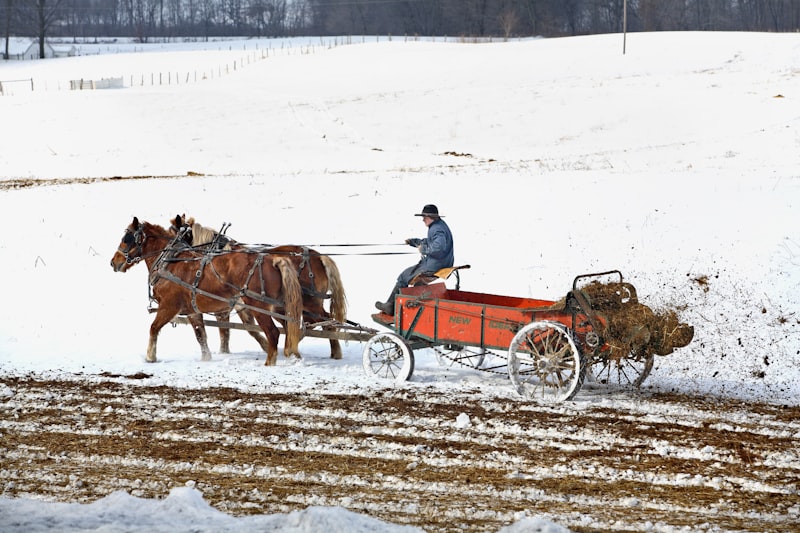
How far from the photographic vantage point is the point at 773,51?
175ft

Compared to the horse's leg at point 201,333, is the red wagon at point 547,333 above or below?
above

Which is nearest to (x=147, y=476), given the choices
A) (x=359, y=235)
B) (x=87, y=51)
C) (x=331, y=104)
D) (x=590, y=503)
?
(x=590, y=503)

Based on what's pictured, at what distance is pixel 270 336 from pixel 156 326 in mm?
1714

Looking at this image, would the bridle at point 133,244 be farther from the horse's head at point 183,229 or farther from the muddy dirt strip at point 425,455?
the muddy dirt strip at point 425,455

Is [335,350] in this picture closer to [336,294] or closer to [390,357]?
[336,294]

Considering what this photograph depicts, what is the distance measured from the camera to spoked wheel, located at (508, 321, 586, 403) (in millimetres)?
10109

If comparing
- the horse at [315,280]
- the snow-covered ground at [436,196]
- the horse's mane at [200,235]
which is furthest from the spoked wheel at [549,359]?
the horse's mane at [200,235]

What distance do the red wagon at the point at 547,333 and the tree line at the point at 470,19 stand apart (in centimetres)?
9032

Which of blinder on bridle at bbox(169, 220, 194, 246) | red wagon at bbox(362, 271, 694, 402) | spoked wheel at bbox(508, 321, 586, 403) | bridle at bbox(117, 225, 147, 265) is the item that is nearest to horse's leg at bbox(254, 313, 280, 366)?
red wagon at bbox(362, 271, 694, 402)

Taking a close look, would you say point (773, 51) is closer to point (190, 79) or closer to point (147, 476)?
point (190, 79)

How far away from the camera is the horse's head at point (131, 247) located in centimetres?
1373

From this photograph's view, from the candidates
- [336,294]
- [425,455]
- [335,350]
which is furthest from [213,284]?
[425,455]

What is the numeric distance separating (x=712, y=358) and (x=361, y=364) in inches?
189

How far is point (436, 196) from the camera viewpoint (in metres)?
22.2
